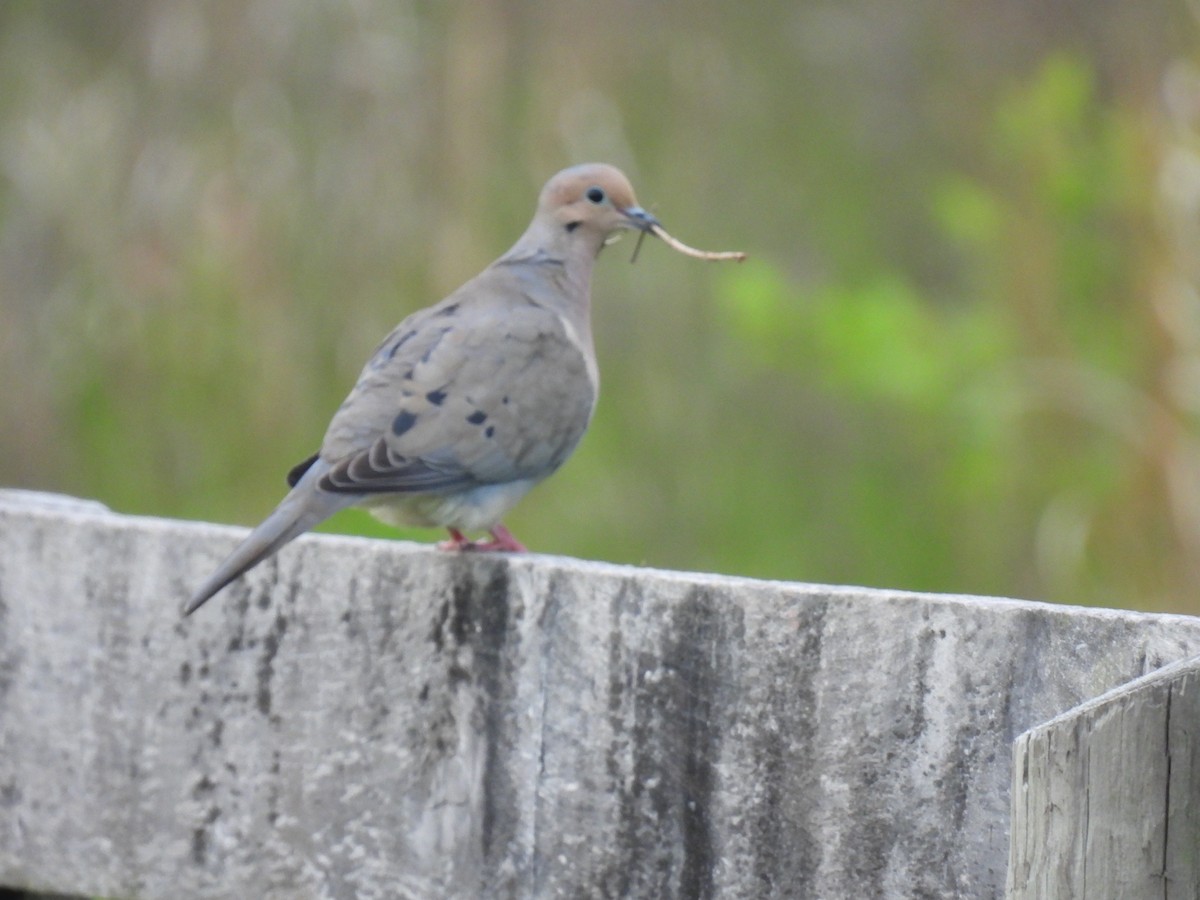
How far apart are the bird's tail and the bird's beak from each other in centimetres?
116

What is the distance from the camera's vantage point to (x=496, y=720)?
2461 millimetres

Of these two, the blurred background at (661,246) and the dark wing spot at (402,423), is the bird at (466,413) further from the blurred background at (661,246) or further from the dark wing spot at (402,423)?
the blurred background at (661,246)

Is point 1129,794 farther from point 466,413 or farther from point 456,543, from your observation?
point 466,413

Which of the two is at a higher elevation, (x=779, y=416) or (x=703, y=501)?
(x=779, y=416)

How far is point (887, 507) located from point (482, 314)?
10.9 feet

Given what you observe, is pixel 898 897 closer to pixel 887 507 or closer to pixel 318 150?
pixel 887 507

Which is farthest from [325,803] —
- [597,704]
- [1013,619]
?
[1013,619]

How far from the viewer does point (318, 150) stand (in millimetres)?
6797

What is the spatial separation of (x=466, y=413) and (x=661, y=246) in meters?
3.16

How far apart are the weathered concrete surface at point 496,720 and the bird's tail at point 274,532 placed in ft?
0.22

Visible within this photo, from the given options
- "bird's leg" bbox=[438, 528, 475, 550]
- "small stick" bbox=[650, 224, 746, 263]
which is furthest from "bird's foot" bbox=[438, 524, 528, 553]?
"small stick" bbox=[650, 224, 746, 263]

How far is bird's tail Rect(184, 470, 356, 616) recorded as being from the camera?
2605 mm

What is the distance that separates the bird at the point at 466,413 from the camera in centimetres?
334

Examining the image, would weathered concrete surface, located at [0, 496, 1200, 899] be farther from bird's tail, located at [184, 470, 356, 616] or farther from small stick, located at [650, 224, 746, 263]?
small stick, located at [650, 224, 746, 263]
